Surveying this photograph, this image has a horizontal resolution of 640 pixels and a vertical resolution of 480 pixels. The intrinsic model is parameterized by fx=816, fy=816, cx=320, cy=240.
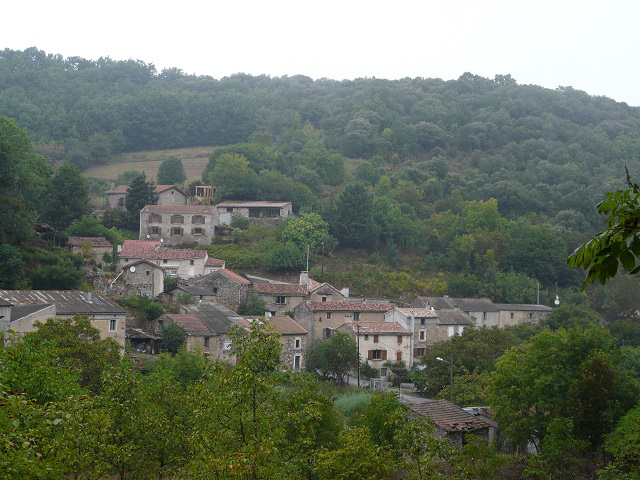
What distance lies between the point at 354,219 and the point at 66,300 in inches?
1207

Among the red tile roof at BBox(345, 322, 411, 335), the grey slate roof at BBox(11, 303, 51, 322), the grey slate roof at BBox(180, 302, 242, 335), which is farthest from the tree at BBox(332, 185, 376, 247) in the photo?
the grey slate roof at BBox(11, 303, 51, 322)

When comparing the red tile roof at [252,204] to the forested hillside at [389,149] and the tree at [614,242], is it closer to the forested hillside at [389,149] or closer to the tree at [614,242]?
the forested hillside at [389,149]

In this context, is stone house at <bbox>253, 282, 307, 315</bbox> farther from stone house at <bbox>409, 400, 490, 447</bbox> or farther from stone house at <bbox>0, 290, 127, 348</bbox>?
stone house at <bbox>409, 400, 490, 447</bbox>

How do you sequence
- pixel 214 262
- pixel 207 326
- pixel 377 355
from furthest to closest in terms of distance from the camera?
pixel 214 262
pixel 377 355
pixel 207 326

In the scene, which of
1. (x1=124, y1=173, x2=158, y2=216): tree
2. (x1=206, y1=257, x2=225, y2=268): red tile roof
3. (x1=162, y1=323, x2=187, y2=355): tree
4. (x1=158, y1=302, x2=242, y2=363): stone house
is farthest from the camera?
(x1=124, y1=173, x2=158, y2=216): tree

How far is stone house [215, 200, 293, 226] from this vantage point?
2618 inches

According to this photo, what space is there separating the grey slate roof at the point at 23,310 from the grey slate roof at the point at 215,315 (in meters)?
10.4

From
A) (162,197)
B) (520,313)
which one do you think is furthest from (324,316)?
(162,197)

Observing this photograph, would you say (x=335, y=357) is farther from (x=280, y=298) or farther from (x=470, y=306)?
(x=470, y=306)

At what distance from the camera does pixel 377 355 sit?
162 feet

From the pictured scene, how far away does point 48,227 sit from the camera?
173ft

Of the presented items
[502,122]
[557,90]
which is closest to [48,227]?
[502,122]

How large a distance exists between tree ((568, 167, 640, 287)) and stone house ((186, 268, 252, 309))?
4671cm

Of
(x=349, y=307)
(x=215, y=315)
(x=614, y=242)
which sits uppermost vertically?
(x=614, y=242)
